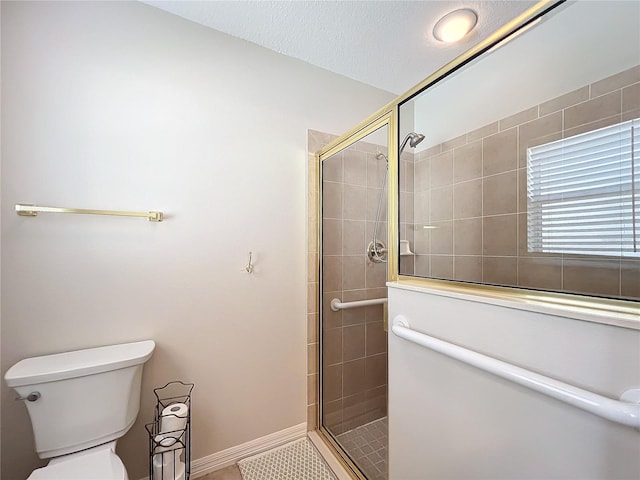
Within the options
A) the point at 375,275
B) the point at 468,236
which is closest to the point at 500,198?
the point at 468,236

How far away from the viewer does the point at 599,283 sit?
90 cm

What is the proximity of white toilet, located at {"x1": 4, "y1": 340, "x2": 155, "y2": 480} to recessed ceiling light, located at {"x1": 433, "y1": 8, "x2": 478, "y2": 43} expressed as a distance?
83.2 inches

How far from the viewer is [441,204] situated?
139cm

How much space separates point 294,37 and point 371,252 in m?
1.26

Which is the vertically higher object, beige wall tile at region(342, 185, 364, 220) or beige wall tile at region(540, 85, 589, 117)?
beige wall tile at region(540, 85, 589, 117)

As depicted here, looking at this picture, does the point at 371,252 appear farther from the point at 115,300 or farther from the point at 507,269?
the point at 115,300

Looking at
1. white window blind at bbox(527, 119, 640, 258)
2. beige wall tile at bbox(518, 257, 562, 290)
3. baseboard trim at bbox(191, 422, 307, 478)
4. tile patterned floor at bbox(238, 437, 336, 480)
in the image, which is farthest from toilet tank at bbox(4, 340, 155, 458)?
white window blind at bbox(527, 119, 640, 258)

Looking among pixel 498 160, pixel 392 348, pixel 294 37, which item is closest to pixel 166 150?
pixel 294 37

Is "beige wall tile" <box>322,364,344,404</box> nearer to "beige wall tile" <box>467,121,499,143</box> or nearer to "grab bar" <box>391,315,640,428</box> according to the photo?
"grab bar" <box>391,315,640,428</box>

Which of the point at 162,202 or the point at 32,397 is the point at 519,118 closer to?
the point at 162,202

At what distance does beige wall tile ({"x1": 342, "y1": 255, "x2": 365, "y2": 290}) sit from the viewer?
4.87 feet

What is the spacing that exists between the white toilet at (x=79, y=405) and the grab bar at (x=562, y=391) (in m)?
1.17

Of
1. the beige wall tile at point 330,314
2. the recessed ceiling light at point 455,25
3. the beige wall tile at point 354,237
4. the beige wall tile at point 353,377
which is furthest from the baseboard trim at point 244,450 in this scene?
the recessed ceiling light at point 455,25

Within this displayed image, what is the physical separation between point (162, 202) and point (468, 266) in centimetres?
150
